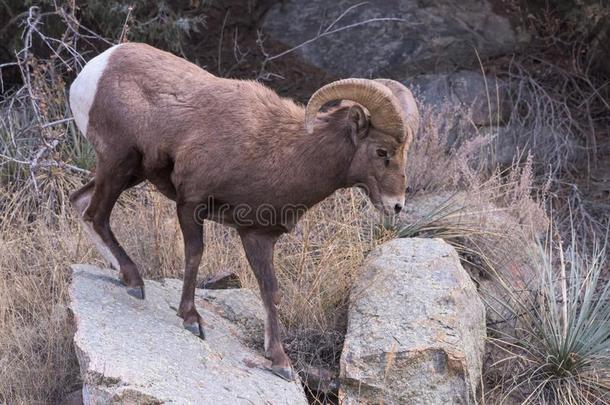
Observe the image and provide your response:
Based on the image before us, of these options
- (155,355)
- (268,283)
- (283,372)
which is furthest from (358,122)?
(155,355)

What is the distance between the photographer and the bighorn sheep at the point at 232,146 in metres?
5.27

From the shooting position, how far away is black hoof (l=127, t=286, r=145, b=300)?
18.7 feet

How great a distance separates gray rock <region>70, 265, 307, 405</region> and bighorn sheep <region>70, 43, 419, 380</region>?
138 mm

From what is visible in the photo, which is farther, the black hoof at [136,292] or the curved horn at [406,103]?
the black hoof at [136,292]

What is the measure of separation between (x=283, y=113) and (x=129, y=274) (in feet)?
4.34

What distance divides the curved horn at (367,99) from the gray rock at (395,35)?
4.91 m

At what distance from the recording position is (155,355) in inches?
197

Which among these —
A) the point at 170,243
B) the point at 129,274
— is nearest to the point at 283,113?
the point at 129,274

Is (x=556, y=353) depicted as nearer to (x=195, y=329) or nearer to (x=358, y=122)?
(x=358, y=122)

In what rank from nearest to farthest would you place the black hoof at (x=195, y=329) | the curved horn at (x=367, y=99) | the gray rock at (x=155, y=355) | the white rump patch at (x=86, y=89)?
the gray rock at (x=155, y=355)
the curved horn at (x=367, y=99)
the black hoof at (x=195, y=329)
the white rump patch at (x=86, y=89)

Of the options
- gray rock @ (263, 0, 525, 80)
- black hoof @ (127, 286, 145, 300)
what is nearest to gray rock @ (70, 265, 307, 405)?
black hoof @ (127, 286, 145, 300)

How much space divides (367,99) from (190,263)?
1.37m

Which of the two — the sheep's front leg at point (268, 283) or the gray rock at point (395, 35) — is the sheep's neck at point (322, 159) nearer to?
the sheep's front leg at point (268, 283)

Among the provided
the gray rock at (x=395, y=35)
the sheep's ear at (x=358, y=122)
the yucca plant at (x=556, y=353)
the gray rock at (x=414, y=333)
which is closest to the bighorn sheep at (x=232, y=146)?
the sheep's ear at (x=358, y=122)
